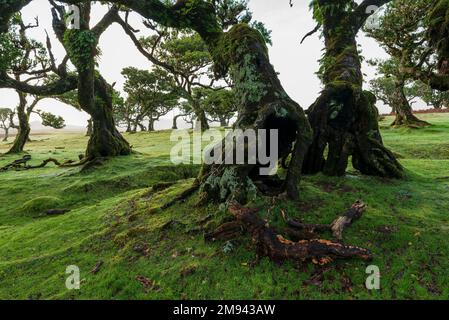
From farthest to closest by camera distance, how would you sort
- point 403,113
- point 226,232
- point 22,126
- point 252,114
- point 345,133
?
point 22,126 < point 403,113 < point 345,133 < point 252,114 < point 226,232

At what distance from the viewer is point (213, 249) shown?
259 inches

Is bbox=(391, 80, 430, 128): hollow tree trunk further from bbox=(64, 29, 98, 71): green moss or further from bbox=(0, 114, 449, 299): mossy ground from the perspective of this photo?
bbox=(64, 29, 98, 71): green moss

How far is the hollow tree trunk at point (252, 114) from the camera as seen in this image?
7824 millimetres

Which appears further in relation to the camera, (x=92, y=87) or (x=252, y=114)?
(x=92, y=87)

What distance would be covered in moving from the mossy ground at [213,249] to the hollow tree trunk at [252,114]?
1.99 feet

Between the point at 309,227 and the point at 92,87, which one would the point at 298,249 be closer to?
the point at 309,227

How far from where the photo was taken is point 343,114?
955cm

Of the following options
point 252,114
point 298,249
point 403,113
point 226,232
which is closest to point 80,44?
point 252,114

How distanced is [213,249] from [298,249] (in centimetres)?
174

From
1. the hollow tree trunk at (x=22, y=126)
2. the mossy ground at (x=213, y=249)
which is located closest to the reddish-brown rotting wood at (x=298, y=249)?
the mossy ground at (x=213, y=249)

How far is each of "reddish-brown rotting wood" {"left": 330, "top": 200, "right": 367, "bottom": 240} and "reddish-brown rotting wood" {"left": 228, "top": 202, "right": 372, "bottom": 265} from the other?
60cm

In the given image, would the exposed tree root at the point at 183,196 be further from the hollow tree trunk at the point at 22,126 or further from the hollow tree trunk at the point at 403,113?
the hollow tree trunk at the point at 22,126
